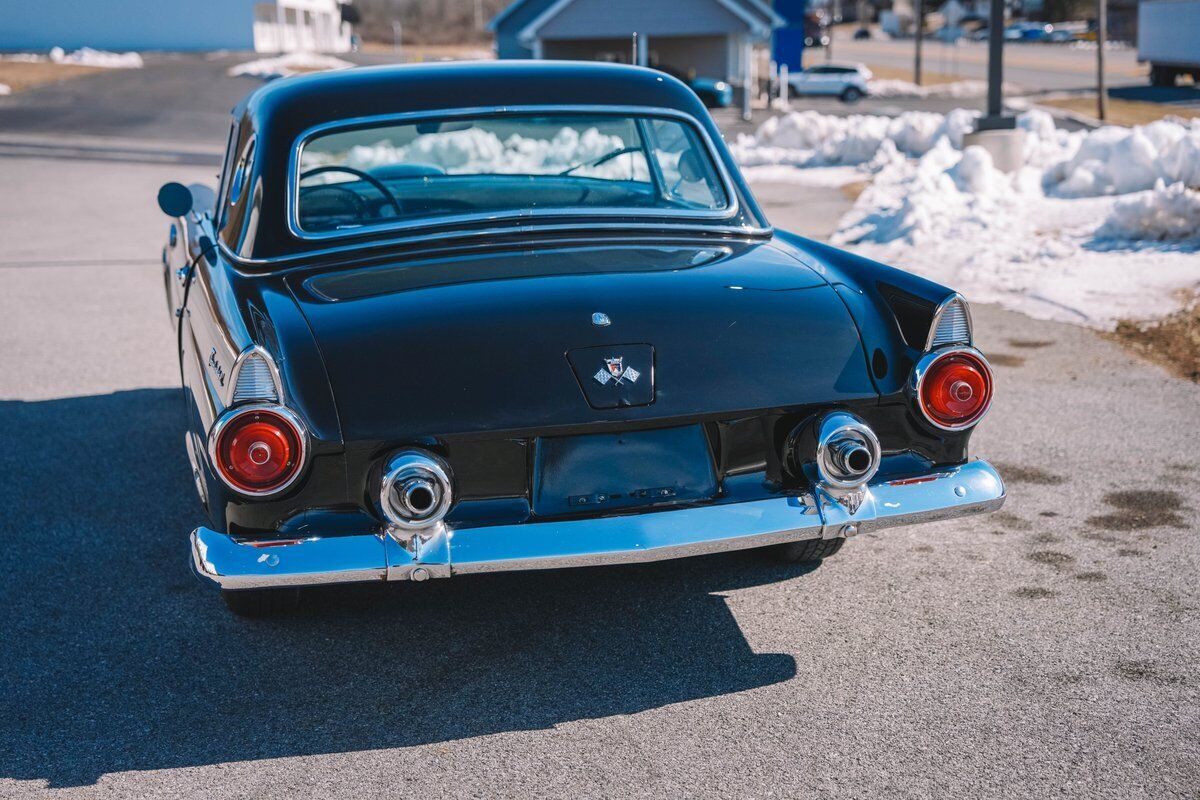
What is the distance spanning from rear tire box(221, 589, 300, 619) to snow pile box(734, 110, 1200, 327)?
5609 millimetres

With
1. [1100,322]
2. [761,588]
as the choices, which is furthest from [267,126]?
[1100,322]

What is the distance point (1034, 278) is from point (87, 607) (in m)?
6.82

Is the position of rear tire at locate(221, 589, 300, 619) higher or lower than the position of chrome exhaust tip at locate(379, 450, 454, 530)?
lower

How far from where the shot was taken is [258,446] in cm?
307

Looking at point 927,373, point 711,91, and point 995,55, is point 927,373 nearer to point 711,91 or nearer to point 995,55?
point 995,55

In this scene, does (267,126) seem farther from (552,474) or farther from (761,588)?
(761,588)

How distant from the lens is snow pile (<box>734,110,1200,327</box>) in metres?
8.23

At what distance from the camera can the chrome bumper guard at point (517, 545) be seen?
307cm

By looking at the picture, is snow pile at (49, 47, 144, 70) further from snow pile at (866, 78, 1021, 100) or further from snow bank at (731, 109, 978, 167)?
snow bank at (731, 109, 978, 167)

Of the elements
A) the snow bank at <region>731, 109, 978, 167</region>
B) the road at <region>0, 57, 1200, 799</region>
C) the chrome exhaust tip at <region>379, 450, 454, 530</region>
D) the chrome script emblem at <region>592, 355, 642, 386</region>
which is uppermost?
the snow bank at <region>731, 109, 978, 167</region>

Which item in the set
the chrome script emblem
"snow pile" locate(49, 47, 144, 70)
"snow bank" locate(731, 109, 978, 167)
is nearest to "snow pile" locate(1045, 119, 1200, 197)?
"snow bank" locate(731, 109, 978, 167)

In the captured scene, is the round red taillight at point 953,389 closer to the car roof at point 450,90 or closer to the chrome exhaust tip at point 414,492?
the chrome exhaust tip at point 414,492

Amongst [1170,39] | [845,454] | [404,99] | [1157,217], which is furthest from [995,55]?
[1170,39]

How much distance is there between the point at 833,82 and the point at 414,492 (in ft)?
131
